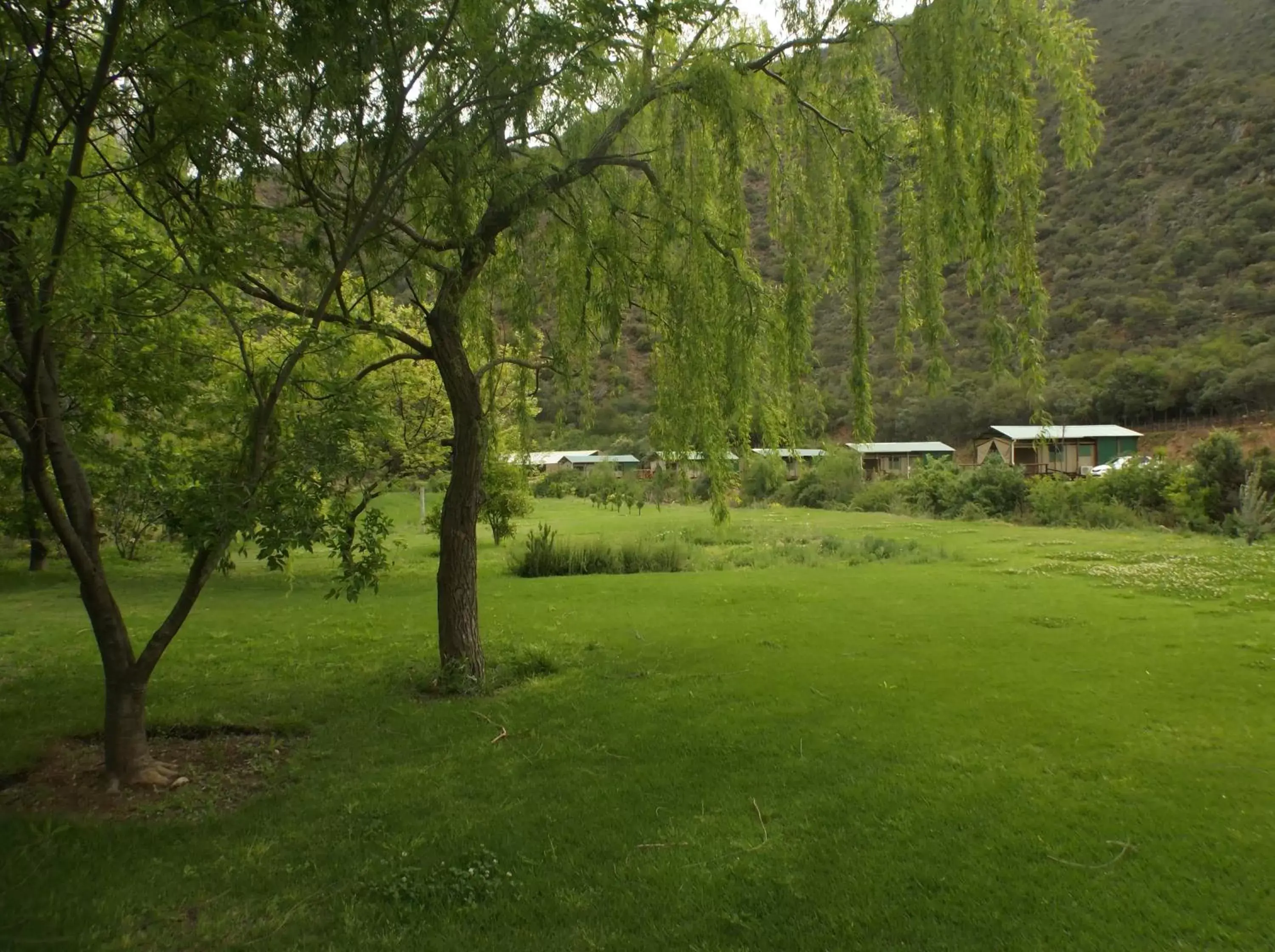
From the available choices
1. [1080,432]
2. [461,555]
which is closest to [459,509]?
[461,555]

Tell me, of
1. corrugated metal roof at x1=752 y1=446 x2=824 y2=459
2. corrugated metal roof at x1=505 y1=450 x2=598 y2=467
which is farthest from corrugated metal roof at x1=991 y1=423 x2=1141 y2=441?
corrugated metal roof at x1=752 y1=446 x2=824 y2=459

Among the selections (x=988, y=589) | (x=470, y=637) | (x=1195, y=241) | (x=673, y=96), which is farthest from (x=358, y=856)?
(x=1195, y=241)

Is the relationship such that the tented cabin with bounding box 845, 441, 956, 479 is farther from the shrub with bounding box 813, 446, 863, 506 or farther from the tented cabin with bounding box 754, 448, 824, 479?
the tented cabin with bounding box 754, 448, 824, 479

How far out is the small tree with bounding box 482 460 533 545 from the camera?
12.1 metres

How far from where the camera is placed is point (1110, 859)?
348cm

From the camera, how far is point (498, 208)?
5703 millimetres

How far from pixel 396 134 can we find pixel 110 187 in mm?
1724

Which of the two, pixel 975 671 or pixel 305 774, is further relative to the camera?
pixel 975 671

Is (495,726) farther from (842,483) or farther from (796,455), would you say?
(842,483)

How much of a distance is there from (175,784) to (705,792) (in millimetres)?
3092

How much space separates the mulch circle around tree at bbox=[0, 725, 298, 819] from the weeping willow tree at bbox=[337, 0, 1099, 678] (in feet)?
5.62

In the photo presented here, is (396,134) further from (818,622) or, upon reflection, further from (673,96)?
(818,622)

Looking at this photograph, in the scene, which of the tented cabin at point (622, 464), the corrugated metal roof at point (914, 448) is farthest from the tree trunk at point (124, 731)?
the corrugated metal roof at point (914, 448)

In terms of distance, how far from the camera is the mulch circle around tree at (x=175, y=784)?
165 inches
